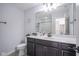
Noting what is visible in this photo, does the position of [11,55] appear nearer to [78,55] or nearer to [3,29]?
[3,29]

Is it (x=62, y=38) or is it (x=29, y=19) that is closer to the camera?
(x=62, y=38)

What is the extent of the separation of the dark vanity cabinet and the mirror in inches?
8.4

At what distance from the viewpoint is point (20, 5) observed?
1501mm

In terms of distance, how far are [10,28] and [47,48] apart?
806mm

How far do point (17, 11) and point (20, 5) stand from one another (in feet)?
0.42

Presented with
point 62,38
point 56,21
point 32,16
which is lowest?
point 62,38

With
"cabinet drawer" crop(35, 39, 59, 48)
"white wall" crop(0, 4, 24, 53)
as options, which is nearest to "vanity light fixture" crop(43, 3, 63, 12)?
"white wall" crop(0, 4, 24, 53)

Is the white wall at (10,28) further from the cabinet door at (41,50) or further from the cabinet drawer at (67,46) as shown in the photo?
the cabinet drawer at (67,46)

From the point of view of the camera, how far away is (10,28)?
5.07 ft

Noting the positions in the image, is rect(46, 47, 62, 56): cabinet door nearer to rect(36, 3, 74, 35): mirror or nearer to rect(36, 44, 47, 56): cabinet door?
rect(36, 44, 47, 56): cabinet door

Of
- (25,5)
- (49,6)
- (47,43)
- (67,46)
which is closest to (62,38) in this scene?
(67,46)

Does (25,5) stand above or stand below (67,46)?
above

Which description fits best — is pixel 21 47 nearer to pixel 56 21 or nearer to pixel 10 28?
pixel 10 28

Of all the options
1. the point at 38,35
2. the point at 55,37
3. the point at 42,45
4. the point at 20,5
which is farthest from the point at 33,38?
the point at 20,5
